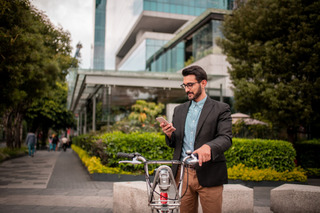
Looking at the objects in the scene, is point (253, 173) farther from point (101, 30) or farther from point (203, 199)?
point (101, 30)

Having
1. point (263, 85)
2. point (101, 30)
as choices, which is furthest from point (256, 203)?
point (101, 30)

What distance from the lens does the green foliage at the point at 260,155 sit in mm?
10016

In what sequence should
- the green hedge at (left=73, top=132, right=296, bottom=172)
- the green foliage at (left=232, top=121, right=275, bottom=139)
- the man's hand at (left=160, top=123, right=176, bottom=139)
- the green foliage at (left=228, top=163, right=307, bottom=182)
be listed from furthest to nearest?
the green foliage at (left=232, top=121, right=275, bottom=139) → the green hedge at (left=73, top=132, right=296, bottom=172) → the green foliage at (left=228, top=163, right=307, bottom=182) → the man's hand at (left=160, top=123, right=176, bottom=139)

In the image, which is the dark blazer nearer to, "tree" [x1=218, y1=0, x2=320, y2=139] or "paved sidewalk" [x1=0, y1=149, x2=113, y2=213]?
"paved sidewalk" [x1=0, y1=149, x2=113, y2=213]

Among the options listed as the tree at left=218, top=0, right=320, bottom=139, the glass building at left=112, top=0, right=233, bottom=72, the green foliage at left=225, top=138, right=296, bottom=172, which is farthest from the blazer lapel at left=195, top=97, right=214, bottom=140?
the glass building at left=112, top=0, right=233, bottom=72

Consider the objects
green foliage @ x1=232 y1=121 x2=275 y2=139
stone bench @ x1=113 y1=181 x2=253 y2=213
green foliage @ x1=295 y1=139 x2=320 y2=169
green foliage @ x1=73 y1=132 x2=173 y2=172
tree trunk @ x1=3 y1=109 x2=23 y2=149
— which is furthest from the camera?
tree trunk @ x1=3 y1=109 x2=23 y2=149

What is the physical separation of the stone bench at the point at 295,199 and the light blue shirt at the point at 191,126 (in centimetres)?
414

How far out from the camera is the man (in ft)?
9.02

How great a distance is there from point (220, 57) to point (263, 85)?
1063 centimetres

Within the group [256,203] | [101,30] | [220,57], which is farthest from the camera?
[101,30]

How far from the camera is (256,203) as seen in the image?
23.9ft

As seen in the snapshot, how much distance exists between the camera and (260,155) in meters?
10.1

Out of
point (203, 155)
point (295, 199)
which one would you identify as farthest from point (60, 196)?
point (203, 155)

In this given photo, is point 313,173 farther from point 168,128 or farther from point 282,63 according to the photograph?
point 168,128
